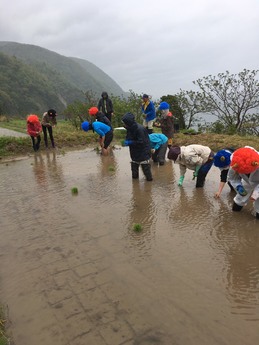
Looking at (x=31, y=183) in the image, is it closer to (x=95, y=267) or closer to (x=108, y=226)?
(x=108, y=226)

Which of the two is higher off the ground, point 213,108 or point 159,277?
point 213,108

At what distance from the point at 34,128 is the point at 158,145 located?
4.68m

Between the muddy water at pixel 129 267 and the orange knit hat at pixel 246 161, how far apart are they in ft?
2.70

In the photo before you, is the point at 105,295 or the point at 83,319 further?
the point at 105,295

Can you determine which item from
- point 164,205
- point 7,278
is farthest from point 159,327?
point 164,205

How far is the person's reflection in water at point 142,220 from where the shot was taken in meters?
4.11

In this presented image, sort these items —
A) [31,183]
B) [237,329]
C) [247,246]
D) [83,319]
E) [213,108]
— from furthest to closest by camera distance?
[213,108]
[31,183]
[247,246]
[83,319]
[237,329]

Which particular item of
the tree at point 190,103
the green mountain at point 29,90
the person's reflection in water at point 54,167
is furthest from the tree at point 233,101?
the green mountain at point 29,90

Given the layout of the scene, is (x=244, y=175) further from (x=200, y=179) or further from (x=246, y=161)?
(x=200, y=179)

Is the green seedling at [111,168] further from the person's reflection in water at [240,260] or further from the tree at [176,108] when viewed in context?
the tree at [176,108]

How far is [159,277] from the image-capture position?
134 inches

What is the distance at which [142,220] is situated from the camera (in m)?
4.99

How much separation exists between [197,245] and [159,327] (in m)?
1.57

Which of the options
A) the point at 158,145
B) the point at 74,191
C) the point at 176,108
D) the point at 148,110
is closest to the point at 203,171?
the point at 158,145
